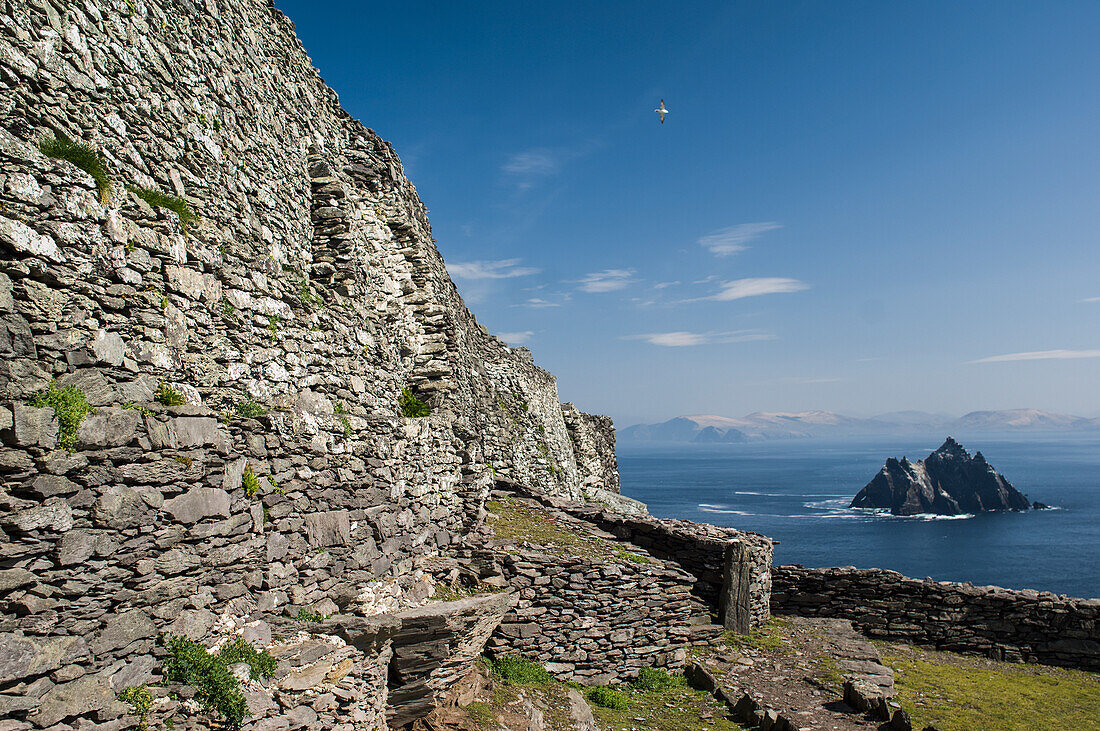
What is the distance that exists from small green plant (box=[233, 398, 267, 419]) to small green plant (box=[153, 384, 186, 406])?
965mm

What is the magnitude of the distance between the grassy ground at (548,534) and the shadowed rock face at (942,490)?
121 meters

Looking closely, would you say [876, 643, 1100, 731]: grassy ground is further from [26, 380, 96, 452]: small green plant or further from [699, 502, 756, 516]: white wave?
[699, 502, 756, 516]: white wave

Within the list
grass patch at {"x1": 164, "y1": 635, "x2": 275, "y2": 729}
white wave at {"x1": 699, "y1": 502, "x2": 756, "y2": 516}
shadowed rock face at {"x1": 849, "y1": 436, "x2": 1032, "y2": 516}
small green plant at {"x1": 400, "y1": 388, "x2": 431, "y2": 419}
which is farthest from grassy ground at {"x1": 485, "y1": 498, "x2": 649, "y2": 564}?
shadowed rock face at {"x1": 849, "y1": 436, "x2": 1032, "y2": 516}

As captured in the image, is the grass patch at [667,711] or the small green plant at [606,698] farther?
the small green plant at [606,698]

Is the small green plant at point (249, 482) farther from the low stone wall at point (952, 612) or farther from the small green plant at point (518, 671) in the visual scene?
the low stone wall at point (952, 612)

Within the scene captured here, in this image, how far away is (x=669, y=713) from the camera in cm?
1340

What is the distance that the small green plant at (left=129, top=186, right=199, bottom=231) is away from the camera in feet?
28.4

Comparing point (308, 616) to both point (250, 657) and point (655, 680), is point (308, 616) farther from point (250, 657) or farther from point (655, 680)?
point (655, 680)

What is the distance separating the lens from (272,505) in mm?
9336

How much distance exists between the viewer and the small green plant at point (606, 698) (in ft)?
44.1

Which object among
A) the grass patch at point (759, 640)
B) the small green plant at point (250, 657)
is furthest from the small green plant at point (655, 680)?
the small green plant at point (250, 657)

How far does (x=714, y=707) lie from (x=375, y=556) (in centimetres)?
799

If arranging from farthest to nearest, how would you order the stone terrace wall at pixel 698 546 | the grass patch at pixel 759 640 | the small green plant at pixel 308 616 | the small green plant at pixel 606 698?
the stone terrace wall at pixel 698 546 → the grass patch at pixel 759 640 → the small green plant at pixel 606 698 → the small green plant at pixel 308 616

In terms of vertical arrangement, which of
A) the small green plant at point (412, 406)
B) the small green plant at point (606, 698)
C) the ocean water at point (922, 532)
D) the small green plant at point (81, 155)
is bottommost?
the ocean water at point (922, 532)
